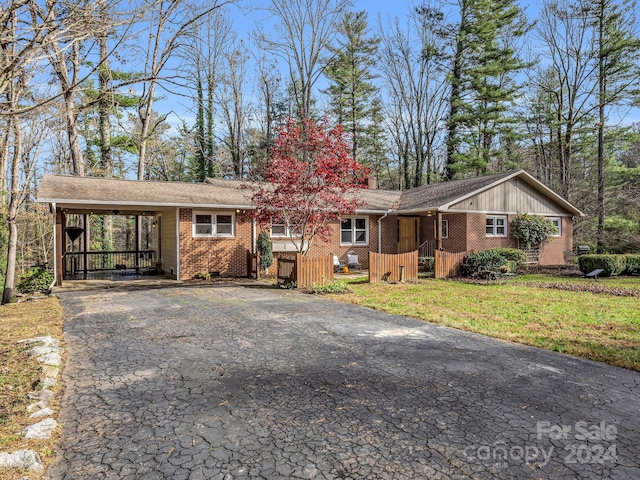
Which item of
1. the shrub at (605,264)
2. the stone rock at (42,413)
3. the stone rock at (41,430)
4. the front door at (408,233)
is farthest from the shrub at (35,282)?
the shrub at (605,264)

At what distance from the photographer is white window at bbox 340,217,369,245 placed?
1772cm

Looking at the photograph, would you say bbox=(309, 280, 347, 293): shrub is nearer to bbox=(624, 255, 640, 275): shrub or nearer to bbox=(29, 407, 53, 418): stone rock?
bbox=(29, 407, 53, 418): stone rock

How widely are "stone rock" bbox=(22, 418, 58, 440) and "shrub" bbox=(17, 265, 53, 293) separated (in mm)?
9902

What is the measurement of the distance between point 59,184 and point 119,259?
1104 cm

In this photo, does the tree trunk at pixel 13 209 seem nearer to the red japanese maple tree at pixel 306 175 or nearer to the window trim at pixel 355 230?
the red japanese maple tree at pixel 306 175

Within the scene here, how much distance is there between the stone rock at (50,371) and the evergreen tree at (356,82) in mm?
25915

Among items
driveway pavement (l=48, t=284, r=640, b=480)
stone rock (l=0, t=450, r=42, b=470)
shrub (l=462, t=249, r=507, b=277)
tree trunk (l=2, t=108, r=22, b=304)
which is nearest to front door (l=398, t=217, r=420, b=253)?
shrub (l=462, t=249, r=507, b=277)

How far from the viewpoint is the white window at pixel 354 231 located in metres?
17.7

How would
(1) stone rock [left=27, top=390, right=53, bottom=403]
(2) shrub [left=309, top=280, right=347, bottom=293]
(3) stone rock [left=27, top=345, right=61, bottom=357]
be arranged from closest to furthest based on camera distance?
(1) stone rock [left=27, top=390, right=53, bottom=403]
(3) stone rock [left=27, top=345, right=61, bottom=357]
(2) shrub [left=309, top=280, right=347, bottom=293]

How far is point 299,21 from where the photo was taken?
22.0 m

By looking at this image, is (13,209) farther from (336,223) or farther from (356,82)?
(356,82)

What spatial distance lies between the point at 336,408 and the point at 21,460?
95.7 inches

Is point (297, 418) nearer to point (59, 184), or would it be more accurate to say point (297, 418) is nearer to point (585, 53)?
point (59, 184)

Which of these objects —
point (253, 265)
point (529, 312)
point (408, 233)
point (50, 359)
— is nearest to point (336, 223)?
point (253, 265)
